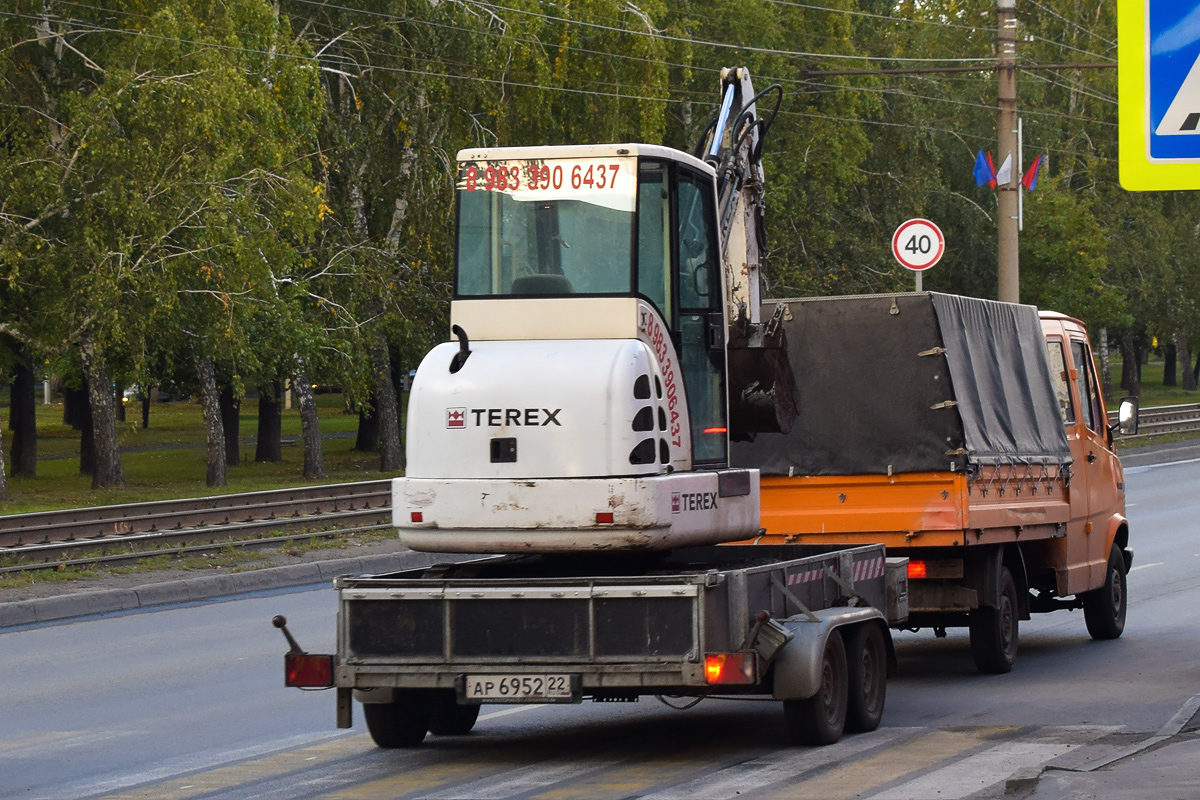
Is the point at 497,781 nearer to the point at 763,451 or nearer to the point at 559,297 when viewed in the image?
the point at 559,297

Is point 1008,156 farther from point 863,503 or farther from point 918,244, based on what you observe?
point 863,503

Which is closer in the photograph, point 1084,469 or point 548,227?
point 548,227

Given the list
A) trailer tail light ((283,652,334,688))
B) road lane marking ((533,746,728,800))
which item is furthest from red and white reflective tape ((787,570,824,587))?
trailer tail light ((283,652,334,688))

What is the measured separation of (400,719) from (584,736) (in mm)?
1066

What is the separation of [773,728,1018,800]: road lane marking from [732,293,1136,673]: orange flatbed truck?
8.08 ft

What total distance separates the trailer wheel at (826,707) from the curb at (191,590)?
21.7 ft

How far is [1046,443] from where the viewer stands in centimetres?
1355

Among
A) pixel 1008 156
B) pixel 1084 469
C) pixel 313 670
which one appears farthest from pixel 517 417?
pixel 1008 156

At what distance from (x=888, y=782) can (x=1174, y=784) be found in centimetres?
125

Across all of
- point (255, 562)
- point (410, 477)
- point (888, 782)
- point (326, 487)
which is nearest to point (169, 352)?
point (326, 487)

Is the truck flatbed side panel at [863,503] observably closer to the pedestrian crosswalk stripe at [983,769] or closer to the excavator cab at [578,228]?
the pedestrian crosswalk stripe at [983,769]

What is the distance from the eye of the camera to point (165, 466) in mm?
42344

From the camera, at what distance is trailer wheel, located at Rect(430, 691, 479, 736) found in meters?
10.1

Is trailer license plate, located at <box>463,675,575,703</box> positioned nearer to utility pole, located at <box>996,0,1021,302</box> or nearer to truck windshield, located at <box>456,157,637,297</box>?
truck windshield, located at <box>456,157,637,297</box>
